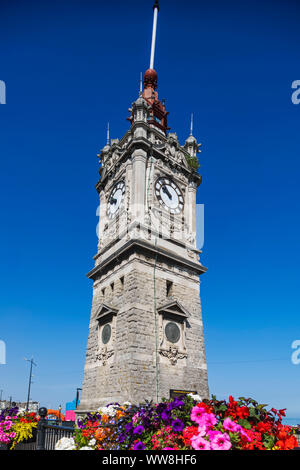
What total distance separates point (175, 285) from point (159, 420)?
45.8 feet

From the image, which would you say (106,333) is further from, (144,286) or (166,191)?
(166,191)

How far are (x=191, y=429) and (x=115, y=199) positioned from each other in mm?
20168

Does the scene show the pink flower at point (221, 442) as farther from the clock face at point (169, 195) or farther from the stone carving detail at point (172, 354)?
the clock face at point (169, 195)

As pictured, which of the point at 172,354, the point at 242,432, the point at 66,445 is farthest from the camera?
the point at 172,354

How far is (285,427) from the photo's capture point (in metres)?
4.61

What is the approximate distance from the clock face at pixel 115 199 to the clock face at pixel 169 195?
2734 mm

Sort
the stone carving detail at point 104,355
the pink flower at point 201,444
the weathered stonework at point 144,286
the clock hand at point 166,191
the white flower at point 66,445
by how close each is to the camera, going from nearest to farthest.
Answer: the pink flower at point 201,444
the white flower at point 66,445
the weathered stonework at point 144,286
the stone carving detail at point 104,355
the clock hand at point 166,191

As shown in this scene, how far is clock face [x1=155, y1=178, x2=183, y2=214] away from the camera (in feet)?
71.3

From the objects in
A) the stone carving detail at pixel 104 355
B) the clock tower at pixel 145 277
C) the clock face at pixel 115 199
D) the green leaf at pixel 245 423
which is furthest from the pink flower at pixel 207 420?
the clock face at pixel 115 199

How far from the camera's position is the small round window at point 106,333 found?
17.8 metres

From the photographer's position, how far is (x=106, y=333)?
18.1 metres

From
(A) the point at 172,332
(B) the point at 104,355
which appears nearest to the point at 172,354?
(A) the point at 172,332
